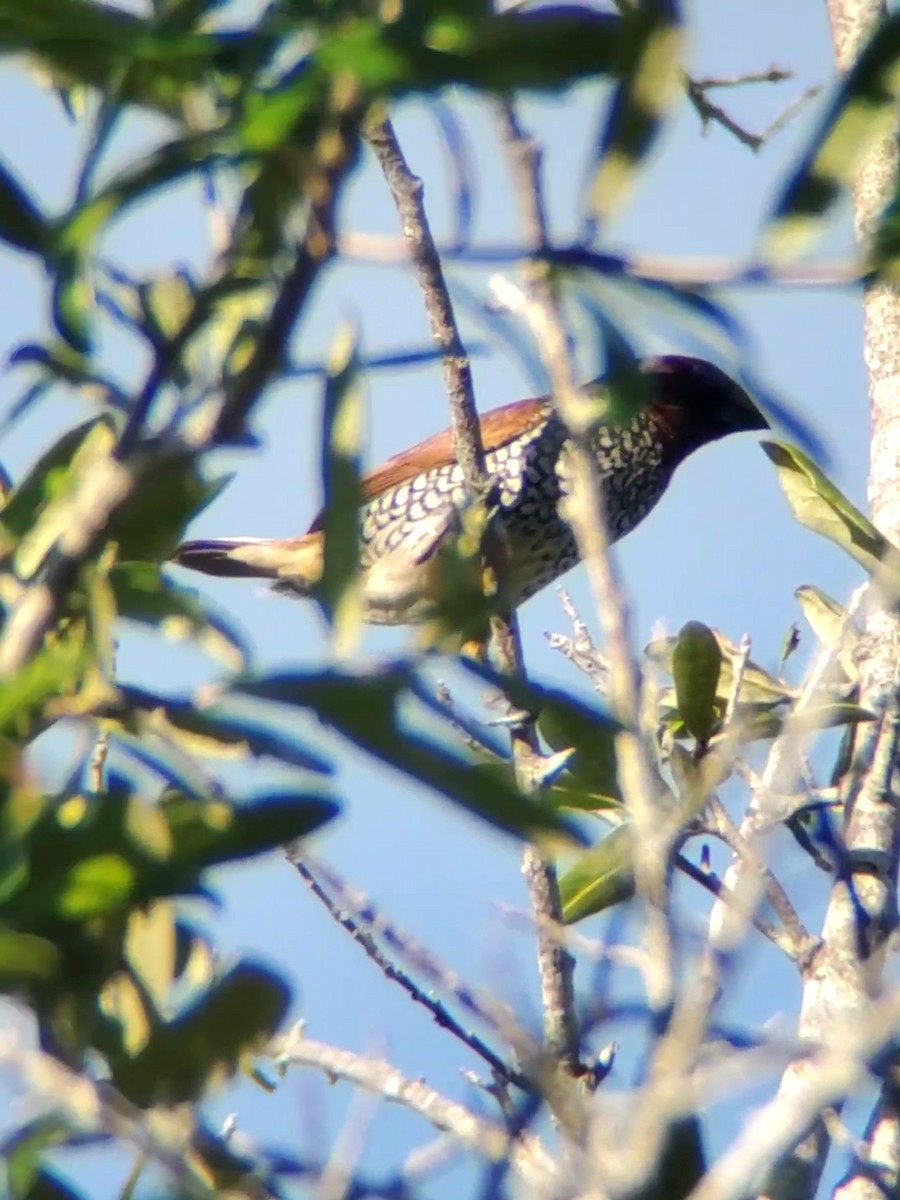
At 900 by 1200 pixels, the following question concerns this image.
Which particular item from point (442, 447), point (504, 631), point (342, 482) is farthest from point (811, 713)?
point (442, 447)

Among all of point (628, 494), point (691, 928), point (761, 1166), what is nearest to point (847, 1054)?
point (761, 1166)

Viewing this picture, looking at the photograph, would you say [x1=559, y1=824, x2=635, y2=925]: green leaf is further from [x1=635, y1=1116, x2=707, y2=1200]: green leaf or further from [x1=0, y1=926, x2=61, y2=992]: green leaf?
[x1=0, y1=926, x2=61, y2=992]: green leaf

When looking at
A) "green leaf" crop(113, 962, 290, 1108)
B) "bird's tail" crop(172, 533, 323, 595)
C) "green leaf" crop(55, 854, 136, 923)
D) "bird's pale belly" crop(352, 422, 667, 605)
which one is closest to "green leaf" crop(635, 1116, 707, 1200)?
"green leaf" crop(113, 962, 290, 1108)

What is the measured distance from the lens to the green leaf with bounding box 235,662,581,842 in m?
0.90

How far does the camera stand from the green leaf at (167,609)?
115 cm

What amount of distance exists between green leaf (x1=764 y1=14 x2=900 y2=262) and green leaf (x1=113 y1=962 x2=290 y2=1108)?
455 mm

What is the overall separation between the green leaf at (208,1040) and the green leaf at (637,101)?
44cm

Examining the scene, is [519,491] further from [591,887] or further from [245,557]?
[591,887]

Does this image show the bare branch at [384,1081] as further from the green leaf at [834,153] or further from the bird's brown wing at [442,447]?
the bird's brown wing at [442,447]

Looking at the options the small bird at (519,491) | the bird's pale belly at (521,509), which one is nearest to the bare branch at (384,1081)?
the small bird at (519,491)

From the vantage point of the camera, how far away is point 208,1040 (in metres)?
0.99

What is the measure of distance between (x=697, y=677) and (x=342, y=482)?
1269 mm

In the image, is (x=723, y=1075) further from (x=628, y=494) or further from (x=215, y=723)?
(x=628, y=494)

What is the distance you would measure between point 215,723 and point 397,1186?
339 mm
